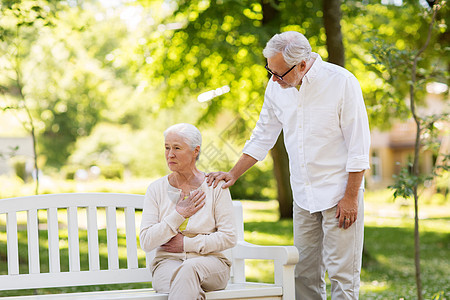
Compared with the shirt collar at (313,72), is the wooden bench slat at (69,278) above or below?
below

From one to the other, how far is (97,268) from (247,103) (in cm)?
985

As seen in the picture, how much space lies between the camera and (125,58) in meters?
13.4

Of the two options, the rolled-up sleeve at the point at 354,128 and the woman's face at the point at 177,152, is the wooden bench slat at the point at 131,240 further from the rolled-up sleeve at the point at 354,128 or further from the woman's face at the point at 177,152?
the rolled-up sleeve at the point at 354,128

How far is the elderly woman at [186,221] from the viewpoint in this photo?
11.0 feet

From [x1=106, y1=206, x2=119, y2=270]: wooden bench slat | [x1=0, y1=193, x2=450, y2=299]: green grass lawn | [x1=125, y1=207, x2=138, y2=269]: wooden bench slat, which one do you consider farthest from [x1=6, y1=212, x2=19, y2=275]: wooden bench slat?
[x1=0, y1=193, x2=450, y2=299]: green grass lawn

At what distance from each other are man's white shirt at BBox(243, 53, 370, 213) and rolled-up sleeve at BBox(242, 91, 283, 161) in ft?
0.73

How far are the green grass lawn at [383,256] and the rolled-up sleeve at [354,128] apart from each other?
2.83 metres

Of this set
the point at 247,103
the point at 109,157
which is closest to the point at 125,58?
the point at 247,103

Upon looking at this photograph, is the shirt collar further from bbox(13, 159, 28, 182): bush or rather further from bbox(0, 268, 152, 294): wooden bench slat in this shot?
bbox(13, 159, 28, 182): bush

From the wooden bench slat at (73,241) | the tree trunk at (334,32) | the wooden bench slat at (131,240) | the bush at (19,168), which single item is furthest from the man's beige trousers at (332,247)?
the bush at (19,168)

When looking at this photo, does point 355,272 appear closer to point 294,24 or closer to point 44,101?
point 294,24

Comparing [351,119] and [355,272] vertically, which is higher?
[351,119]

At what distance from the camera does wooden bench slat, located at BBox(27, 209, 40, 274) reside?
3.78 meters

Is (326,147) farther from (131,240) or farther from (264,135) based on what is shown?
(131,240)
